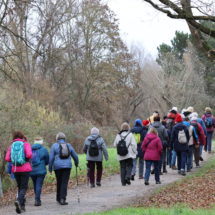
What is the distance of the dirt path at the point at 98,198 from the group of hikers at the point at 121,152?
0.92 feet

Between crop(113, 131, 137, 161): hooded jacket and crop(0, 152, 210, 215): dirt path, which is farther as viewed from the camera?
crop(113, 131, 137, 161): hooded jacket

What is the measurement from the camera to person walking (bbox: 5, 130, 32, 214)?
836cm

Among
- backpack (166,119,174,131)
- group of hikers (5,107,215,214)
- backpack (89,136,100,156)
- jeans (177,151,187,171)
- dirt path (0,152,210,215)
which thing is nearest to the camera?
dirt path (0,152,210,215)

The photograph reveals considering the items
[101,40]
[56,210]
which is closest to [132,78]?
[101,40]

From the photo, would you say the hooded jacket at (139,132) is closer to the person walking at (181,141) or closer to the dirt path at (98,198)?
the dirt path at (98,198)

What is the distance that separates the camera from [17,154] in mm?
8367

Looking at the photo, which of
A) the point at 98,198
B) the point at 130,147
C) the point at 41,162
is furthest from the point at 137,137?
the point at 41,162

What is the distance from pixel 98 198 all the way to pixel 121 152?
189 cm

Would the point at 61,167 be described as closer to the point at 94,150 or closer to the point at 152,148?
the point at 94,150

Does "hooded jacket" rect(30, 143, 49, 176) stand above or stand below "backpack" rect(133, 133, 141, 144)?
below

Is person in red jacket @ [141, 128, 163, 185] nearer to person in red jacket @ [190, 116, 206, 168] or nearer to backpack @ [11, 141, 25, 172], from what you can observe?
person in red jacket @ [190, 116, 206, 168]

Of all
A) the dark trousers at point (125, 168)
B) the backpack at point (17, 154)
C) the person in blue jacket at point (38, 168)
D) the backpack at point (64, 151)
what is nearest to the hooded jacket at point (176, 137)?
the dark trousers at point (125, 168)

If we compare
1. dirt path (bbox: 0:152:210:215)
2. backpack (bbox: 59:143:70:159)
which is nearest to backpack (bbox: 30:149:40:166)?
backpack (bbox: 59:143:70:159)

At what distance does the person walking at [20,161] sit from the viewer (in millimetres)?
8359
